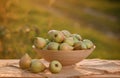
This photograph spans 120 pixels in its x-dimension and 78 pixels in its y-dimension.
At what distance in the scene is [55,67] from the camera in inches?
86.3

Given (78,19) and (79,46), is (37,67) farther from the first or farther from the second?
(78,19)

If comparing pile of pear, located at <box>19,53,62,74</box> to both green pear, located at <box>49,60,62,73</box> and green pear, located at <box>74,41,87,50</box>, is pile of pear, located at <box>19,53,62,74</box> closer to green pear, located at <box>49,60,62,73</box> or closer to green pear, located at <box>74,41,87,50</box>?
green pear, located at <box>49,60,62,73</box>

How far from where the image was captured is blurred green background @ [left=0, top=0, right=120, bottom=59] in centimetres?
672

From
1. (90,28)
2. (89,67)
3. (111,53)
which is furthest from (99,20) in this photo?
(89,67)

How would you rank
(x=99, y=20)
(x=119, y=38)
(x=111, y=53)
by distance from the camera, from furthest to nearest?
1. (x=99, y=20)
2. (x=119, y=38)
3. (x=111, y=53)

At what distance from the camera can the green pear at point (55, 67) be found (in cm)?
218

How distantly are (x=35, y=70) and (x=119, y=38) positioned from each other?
23.0ft

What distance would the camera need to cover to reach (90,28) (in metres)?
9.60

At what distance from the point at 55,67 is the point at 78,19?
8322 mm

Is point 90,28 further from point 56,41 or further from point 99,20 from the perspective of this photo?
point 56,41

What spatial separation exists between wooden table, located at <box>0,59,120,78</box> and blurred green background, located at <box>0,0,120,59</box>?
1.82 metres

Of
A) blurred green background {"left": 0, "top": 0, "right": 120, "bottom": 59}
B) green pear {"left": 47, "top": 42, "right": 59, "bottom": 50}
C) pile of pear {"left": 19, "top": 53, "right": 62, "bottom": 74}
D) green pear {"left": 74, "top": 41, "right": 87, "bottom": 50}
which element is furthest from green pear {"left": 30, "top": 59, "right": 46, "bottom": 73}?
blurred green background {"left": 0, "top": 0, "right": 120, "bottom": 59}

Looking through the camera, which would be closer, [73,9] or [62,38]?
[62,38]

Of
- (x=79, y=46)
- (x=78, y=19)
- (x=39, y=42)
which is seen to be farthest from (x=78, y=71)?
(x=78, y=19)
